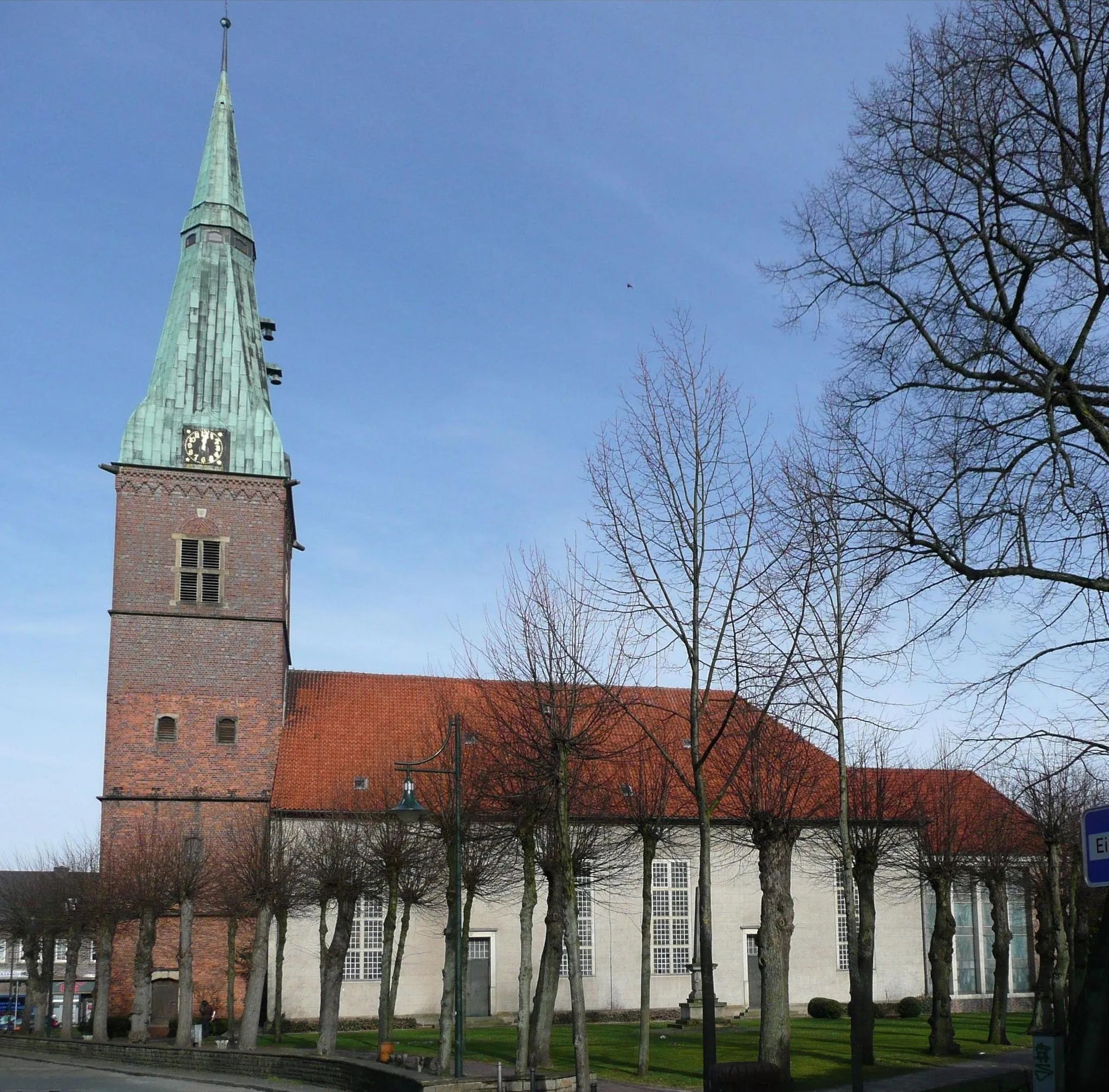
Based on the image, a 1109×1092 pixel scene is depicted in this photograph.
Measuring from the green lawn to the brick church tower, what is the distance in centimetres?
923

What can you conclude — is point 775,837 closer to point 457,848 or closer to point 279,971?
point 457,848

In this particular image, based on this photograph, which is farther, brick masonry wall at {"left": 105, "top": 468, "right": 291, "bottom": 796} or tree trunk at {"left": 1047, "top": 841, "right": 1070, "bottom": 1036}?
brick masonry wall at {"left": 105, "top": 468, "right": 291, "bottom": 796}

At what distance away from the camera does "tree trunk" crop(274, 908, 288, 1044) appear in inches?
1502

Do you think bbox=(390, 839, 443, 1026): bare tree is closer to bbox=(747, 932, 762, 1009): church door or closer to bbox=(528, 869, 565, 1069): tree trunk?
bbox=(528, 869, 565, 1069): tree trunk

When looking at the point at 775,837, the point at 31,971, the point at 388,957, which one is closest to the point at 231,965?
the point at 388,957

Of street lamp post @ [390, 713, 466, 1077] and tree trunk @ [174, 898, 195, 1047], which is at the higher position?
street lamp post @ [390, 713, 466, 1077]

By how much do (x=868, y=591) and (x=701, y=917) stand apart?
8.19 m

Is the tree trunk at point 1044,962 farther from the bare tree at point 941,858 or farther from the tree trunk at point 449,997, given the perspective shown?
the tree trunk at point 449,997

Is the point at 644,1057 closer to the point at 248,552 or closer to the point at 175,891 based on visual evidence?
the point at 175,891

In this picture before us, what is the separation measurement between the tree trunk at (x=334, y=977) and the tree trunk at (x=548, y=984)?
16.4 ft

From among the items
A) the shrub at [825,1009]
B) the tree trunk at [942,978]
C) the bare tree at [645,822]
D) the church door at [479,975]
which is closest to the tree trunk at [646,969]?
the bare tree at [645,822]

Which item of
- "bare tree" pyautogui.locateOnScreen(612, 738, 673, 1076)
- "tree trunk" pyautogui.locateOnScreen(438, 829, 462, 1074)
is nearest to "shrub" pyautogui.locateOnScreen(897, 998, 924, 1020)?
"bare tree" pyautogui.locateOnScreen(612, 738, 673, 1076)

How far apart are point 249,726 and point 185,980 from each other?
32.2 ft

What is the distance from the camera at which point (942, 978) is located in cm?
3275
